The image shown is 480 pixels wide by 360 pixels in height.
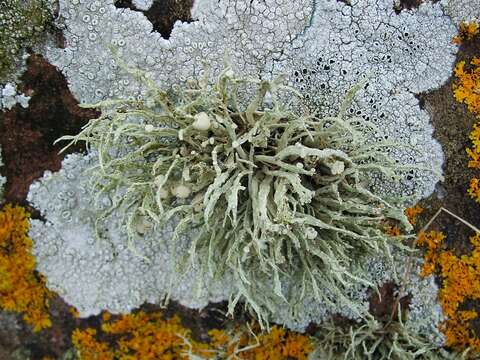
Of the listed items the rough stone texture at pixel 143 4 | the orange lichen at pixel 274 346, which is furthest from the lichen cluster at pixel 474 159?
the rough stone texture at pixel 143 4

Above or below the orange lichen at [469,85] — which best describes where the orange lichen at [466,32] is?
above

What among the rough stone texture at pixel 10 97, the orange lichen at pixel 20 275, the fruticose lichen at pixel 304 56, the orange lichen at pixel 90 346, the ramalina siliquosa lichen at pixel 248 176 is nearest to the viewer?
the ramalina siliquosa lichen at pixel 248 176

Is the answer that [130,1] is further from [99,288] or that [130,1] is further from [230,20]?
[99,288]

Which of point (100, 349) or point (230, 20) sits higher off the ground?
point (230, 20)

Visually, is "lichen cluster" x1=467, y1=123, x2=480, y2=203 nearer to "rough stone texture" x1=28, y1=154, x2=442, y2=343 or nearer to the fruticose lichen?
the fruticose lichen

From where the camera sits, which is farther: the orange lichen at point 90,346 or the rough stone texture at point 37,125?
the orange lichen at point 90,346

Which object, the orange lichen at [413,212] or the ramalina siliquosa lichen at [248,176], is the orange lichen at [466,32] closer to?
the ramalina siliquosa lichen at [248,176]

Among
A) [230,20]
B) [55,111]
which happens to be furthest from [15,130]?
[230,20]
